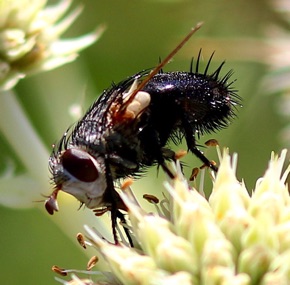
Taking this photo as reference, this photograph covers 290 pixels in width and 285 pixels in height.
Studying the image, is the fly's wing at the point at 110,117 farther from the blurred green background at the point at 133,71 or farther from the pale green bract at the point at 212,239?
the blurred green background at the point at 133,71

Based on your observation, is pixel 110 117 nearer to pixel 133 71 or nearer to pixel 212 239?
pixel 212 239

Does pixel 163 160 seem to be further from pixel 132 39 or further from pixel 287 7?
pixel 132 39

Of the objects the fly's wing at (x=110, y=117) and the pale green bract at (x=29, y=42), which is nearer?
the fly's wing at (x=110, y=117)

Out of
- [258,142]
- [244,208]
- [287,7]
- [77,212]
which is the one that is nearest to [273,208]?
[244,208]

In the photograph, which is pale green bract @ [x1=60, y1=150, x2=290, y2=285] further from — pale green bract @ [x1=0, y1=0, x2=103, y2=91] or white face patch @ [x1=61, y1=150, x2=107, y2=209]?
pale green bract @ [x1=0, y1=0, x2=103, y2=91]

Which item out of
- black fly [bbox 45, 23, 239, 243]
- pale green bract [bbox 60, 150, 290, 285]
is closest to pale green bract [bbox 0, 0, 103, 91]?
black fly [bbox 45, 23, 239, 243]

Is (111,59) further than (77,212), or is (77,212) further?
(111,59)

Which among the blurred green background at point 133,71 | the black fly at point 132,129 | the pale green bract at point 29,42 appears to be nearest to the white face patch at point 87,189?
the black fly at point 132,129
